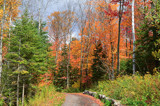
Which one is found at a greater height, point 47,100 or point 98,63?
point 98,63

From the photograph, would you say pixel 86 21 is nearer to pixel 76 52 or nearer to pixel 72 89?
pixel 76 52

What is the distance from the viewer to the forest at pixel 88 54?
7.25 m

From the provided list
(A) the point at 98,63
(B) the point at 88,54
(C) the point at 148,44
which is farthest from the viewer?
(B) the point at 88,54

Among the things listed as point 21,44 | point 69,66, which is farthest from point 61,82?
point 21,44

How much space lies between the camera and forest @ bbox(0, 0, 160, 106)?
7.25 meters

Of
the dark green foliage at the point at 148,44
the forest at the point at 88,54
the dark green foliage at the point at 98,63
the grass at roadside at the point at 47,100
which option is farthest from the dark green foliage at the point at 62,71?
the dark green foliage at the point at 148,44

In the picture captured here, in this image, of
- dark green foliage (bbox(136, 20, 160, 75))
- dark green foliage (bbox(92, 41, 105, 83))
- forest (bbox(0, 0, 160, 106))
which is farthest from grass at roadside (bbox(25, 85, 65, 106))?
dark green foliage (bbox(92, 41, 105, 83))

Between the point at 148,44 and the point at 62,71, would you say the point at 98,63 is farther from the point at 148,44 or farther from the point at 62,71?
the point at 148,44

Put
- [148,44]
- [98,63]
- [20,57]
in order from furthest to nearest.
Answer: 1. [98,63]
2. [20,57]
3. [148,44]

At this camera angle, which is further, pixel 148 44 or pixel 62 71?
pixel 62 71

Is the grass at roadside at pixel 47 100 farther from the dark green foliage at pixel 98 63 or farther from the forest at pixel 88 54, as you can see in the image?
the dark green foliage at pixel 98 63

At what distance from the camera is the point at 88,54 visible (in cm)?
2023

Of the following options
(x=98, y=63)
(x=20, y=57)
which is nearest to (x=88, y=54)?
(x=98, y=63)

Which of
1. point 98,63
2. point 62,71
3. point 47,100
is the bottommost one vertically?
point 47,100
